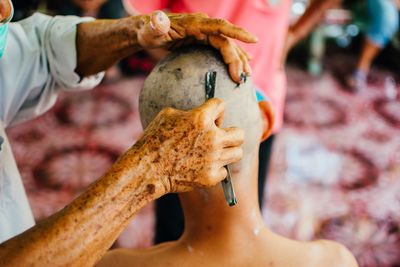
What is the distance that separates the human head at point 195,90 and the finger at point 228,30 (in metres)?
0.05

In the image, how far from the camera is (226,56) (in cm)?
104

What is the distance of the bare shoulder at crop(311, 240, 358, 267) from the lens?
1168 millimetres

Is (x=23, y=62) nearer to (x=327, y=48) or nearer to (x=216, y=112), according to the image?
(x=216, y=112)

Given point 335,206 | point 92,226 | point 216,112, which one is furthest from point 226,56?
point 335,206

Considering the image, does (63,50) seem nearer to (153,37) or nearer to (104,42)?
(104,42)

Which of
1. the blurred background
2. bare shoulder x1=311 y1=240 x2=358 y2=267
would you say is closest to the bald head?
bare shoulder x1=311 y1=240 x2=358 y2=267

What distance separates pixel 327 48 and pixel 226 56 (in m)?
4.10

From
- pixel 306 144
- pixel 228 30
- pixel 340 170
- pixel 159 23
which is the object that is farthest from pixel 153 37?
Answer: pixel 306 144

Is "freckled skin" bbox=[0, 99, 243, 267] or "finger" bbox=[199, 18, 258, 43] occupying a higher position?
"finger" bbox=[199, 18, 258, 43]

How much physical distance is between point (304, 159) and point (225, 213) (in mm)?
2207

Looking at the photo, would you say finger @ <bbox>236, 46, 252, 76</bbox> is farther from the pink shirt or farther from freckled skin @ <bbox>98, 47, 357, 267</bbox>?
the pink shirt

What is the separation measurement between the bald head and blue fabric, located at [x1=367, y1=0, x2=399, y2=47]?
330cm

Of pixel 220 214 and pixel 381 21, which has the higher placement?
pixel 220 214

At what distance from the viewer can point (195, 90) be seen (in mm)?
999
